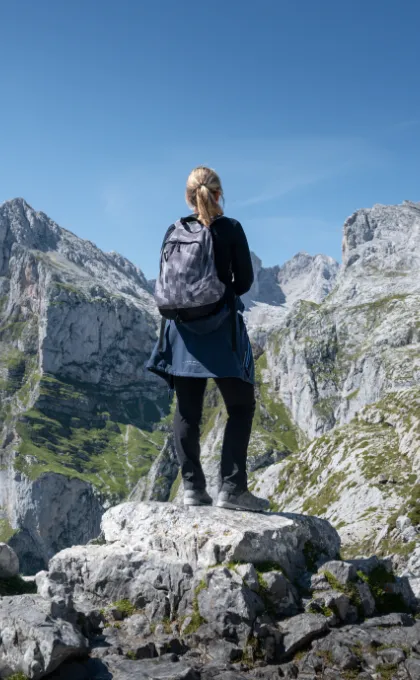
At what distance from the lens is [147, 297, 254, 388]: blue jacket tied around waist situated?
10.3 metres

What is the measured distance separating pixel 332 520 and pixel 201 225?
109 feet

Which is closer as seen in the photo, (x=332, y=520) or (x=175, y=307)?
(x=175, y=307)

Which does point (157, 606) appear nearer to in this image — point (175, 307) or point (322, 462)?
point (175, 307)

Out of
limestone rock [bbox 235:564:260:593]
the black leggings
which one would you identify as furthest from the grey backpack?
limestone rock [bbox 235:564:260:593]

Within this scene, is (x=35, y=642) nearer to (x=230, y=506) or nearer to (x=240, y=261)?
(x=230, y=506)

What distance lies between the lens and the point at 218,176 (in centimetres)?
1083

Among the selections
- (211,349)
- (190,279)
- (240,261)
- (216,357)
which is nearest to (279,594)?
(216,357)

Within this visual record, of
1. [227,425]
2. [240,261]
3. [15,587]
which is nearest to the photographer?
[240,261]

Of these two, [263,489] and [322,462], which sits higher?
[322,462]

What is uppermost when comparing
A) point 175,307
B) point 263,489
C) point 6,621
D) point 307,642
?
point 175,307

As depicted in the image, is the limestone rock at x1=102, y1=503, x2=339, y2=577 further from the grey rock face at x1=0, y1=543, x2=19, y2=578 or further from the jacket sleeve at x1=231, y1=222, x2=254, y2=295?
the jacket sleeve at x1=231, y1=222, x2=254, y2=295

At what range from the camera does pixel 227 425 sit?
10875 mm

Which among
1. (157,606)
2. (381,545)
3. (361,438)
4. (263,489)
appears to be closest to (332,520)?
(361,438)

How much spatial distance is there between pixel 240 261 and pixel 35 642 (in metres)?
6.64
